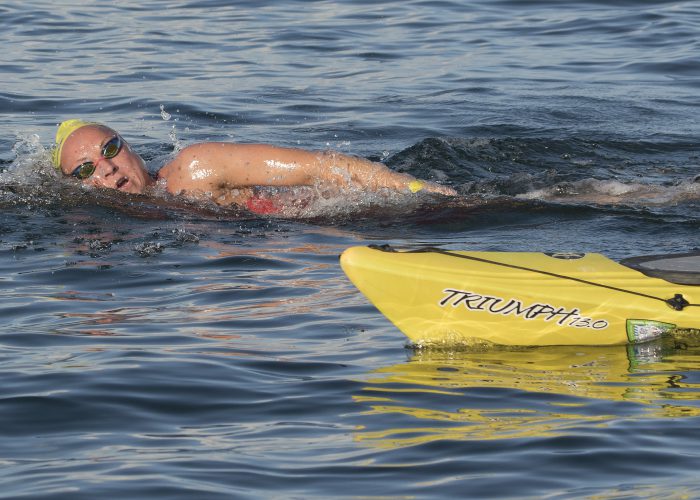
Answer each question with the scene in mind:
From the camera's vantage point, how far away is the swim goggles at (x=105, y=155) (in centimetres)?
792

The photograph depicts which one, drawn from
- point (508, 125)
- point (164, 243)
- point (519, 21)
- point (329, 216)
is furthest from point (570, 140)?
point (519, 21)

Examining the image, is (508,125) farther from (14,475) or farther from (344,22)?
(14,475)

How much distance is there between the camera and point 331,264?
7035 millimetres

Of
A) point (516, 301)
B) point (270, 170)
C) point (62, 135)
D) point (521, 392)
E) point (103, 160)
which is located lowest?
point (521, 392)

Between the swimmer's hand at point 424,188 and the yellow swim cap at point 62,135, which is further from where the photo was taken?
the yellow swim cap at point 62,135

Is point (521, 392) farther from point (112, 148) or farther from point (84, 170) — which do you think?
point (84, 170)

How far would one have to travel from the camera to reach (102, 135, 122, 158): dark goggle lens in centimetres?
792

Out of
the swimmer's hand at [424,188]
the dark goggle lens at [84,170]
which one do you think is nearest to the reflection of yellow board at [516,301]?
the swimmer's hand at [424,188]

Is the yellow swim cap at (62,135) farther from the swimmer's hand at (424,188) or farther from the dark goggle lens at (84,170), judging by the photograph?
the swimmer's hand at (424,188)

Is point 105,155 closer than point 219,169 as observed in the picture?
No

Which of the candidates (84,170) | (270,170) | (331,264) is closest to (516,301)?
(331,264)

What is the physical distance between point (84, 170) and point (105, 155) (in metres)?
0.17

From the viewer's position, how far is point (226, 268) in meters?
6.99

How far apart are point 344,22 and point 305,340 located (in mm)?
11211
